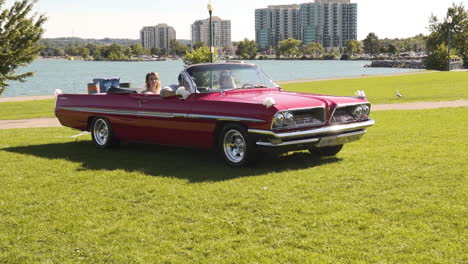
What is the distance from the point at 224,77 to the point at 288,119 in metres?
1.75

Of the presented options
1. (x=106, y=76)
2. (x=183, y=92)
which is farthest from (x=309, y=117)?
(x=106, y=76)

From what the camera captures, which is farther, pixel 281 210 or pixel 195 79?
pixel 195 79

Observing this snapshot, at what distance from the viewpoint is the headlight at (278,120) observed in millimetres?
8375

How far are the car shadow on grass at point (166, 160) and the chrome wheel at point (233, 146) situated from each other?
0.60 ft

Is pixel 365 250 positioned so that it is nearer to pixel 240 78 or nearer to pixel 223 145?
pixel 223 145

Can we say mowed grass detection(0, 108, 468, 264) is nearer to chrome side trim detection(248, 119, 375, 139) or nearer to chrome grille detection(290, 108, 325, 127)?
chrome side trim detection(248, 119, 375, 139)

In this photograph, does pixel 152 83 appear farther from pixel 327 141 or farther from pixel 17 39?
pixel 17 39

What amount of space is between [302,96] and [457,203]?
11.3 ft

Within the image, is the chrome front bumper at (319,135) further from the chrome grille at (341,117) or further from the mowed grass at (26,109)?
the mowed grass at (26,109)

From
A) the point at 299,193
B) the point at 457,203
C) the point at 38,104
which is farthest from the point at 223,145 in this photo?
the point at 38,104

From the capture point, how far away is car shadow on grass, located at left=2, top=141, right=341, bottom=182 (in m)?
8.67

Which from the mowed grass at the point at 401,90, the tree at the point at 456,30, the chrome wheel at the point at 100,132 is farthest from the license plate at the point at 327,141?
the tree at the point at 456,30

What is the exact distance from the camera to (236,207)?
6.59m

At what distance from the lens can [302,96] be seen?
9.31 m
